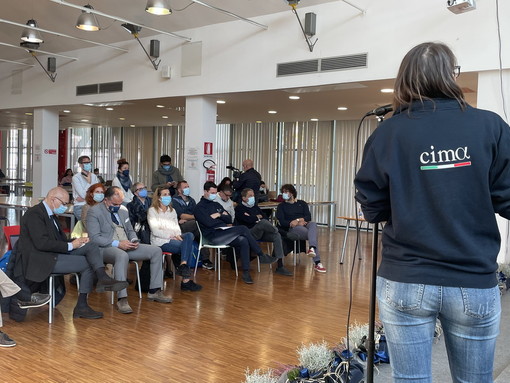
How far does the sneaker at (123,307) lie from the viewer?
15.0 ft

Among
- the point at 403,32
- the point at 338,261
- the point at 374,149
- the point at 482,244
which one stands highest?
the point at 403,32

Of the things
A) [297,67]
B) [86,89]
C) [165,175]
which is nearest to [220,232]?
[297,67]

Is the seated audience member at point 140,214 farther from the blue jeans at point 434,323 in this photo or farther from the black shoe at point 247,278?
the blue jeans at point 434,323

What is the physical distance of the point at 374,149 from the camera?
1396 mm

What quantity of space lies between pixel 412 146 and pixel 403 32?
550 cm

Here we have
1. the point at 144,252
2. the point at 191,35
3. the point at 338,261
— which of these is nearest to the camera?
the point at 144,252

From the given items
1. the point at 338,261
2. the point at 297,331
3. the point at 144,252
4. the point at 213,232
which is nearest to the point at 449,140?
the point at 297,331

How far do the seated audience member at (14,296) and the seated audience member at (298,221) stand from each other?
3.62 meters

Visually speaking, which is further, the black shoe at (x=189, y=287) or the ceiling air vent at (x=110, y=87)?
the ceiling air vent at (x=110, y=87)

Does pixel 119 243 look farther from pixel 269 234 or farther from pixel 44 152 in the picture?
pixel 44 152

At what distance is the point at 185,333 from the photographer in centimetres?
409

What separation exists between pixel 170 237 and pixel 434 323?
455cm

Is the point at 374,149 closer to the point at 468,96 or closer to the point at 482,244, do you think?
the point at 482,244

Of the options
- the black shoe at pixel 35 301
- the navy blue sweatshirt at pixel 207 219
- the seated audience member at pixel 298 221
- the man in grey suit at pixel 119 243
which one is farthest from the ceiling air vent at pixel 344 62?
the black shoe at pixel 35 301
